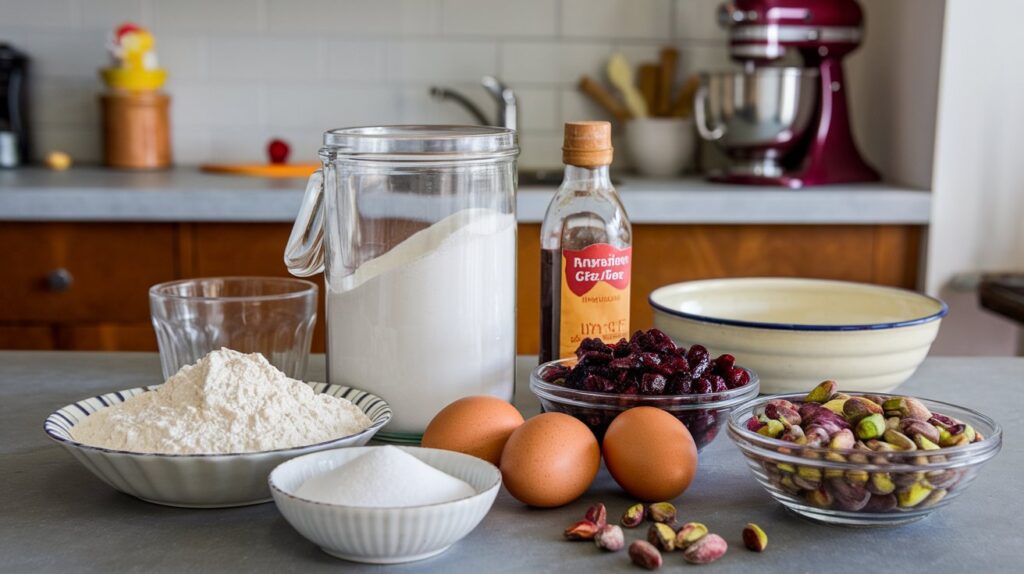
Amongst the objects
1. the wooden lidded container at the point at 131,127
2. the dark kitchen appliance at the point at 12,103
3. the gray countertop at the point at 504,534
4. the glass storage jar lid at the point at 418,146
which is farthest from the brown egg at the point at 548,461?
the dark kitchen appliance at the point at 12,103

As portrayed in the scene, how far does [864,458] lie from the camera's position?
2.35 feet

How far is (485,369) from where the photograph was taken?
0.95m

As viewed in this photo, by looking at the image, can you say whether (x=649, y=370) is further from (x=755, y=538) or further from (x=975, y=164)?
(x=975, y=164)

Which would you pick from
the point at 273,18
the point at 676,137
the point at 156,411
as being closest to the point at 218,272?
the point at 273,18

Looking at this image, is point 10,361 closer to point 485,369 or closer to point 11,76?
point 485,369

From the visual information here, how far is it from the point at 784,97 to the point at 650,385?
5.64 ft

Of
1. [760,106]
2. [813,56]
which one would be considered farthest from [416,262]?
[813,56]

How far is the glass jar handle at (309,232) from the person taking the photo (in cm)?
97

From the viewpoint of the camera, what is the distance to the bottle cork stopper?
3.17ft

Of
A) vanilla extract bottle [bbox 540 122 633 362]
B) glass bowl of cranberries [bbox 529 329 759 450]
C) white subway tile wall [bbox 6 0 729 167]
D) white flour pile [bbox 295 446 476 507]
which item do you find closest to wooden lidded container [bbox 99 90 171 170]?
white subway tile wall [bbox 6 0 729 167]

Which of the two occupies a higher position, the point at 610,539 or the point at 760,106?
the point at 760,106

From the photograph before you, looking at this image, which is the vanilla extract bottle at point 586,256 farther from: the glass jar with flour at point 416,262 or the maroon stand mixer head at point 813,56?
the maroon stand mixer head at point 813,56

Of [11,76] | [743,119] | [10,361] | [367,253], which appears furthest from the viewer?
[11,76]

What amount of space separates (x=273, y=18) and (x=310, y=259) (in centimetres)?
191
